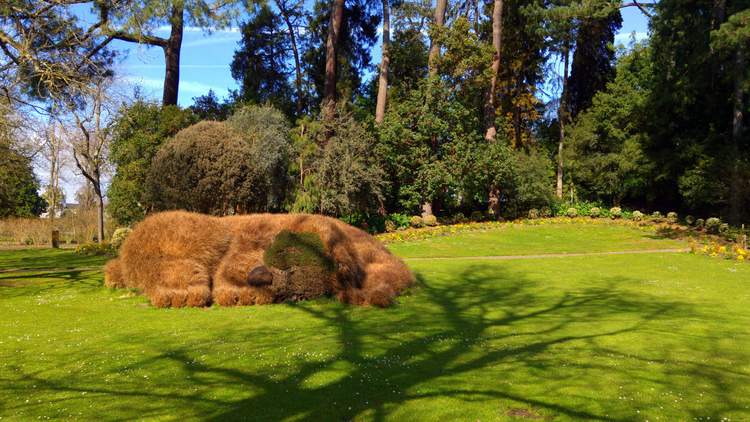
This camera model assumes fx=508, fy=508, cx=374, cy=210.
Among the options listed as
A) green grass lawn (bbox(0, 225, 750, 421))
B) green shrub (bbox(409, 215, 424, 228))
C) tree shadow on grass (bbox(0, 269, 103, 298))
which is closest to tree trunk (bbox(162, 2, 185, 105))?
green shrub (bbox(409, 215, 424, 228))

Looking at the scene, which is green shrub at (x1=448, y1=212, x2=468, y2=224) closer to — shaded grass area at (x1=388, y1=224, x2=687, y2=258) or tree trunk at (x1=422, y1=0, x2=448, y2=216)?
tree trunk at (x1=422, y1=0, x2=448, y2=216)

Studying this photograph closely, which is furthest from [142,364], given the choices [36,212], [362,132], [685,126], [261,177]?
[36,212]

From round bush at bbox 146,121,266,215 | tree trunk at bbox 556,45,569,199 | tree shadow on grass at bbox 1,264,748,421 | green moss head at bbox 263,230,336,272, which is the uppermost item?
tree trunk at bbox 556,45,569,199

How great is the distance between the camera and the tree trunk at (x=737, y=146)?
22.9 meters

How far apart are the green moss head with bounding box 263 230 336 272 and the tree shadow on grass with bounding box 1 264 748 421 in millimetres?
874

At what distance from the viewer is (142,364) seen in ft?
19.9

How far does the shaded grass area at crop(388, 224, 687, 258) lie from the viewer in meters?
20.1

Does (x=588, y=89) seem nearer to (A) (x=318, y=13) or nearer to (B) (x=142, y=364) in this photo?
(A) (x=318, y=13)

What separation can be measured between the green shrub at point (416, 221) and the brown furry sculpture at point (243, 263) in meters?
15.3

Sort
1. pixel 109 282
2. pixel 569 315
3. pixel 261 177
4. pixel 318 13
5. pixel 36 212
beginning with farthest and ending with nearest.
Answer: pixel 36 212
pixel 318 13
pixel 261 177
pixel 109 282
pixel 569 315

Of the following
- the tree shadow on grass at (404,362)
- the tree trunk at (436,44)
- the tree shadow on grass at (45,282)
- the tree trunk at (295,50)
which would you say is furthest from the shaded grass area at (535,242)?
the tree trunk at (295,50)

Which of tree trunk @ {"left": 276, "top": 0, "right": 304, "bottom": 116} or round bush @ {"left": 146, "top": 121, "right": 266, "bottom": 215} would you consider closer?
round bush @ {"left": 146, "top": 121, "right": 266, "bottom": 215}

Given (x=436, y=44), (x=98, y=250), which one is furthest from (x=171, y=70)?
(x=436, y=44)

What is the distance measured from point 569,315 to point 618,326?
3.77 ft
